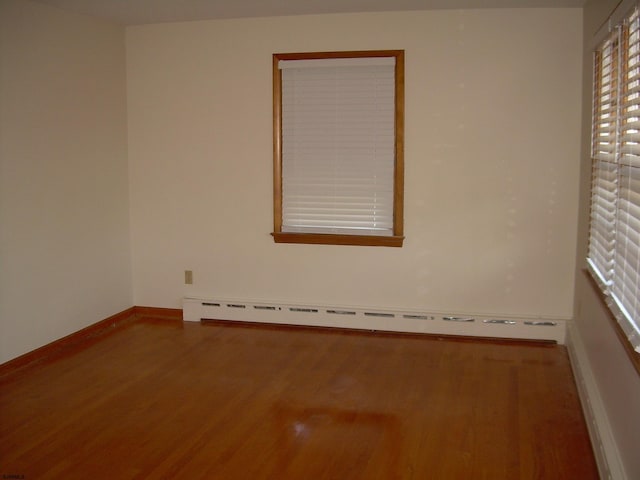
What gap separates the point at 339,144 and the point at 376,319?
136cm

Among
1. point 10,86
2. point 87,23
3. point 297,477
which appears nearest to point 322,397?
point 297,477

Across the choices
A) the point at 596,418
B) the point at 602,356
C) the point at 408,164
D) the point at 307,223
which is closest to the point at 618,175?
the point at 602,356

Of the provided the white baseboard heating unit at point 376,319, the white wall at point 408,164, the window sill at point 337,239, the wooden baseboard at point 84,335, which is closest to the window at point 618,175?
the white wall at point 408,164

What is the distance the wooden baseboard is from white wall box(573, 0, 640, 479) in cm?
315

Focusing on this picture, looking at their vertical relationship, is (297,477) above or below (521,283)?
below

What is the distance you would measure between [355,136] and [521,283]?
163 cm

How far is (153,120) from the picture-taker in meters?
5.20

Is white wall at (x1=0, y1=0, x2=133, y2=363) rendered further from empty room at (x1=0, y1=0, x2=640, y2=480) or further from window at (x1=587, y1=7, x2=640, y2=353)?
window at (x1=587, y1=7, x2=640, y2=353)

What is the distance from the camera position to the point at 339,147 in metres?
4.86

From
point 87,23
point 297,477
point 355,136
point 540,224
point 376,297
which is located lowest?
point 297,477

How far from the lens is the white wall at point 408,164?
453 centimetres

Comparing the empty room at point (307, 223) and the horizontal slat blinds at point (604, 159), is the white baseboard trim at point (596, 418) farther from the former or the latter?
the horizontal slat blinds at point (604, 159)

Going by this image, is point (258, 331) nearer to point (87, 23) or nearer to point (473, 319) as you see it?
point (473, 319)

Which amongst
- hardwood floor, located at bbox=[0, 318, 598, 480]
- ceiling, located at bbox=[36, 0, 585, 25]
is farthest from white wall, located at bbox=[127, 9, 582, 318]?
hardwood floor, located at bbox=[0, 318, 598, 480]
